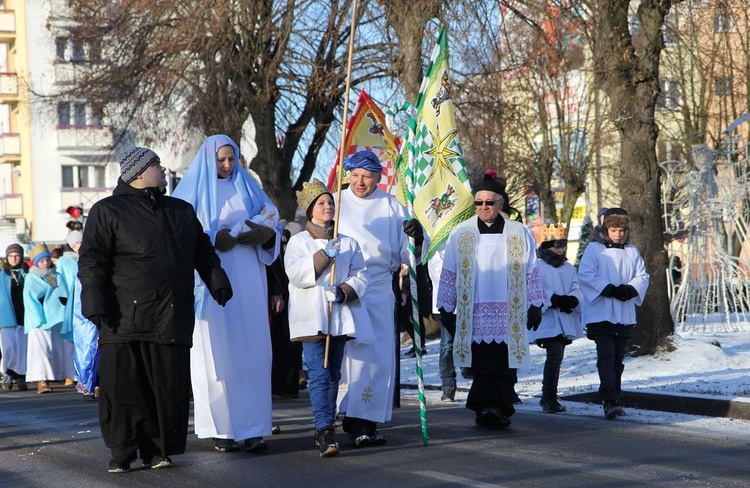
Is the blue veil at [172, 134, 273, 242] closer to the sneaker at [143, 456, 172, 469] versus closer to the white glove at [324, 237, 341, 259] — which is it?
the white glove at [324, 237, 341, 259]

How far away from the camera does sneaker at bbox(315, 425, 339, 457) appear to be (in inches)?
312

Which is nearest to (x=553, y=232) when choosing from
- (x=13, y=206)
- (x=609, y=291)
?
(x=609, y=291)

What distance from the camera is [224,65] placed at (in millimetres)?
21172

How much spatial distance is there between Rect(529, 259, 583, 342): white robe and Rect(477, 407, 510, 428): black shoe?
177cm

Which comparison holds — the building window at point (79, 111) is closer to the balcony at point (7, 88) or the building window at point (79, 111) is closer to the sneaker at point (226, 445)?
the sneaker at point (226, 445)

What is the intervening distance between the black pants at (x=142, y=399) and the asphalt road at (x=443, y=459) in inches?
7.4

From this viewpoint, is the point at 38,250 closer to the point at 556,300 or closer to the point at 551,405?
the point at 556,300

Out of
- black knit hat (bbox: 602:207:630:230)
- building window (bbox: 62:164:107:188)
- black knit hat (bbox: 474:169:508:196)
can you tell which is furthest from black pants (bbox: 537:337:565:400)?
building window (bbox: 62:164:107:188)

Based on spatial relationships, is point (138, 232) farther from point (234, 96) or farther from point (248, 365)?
point (234, 96)

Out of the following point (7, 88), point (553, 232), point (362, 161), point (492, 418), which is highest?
point (7, 88)

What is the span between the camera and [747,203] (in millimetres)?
18484

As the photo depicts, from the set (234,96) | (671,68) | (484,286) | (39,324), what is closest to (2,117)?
(671,68)

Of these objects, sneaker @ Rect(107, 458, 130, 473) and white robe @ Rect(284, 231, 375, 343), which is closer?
sneaker @ Rect(107, 458, 130, 473)

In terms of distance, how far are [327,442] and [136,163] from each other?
216cm
